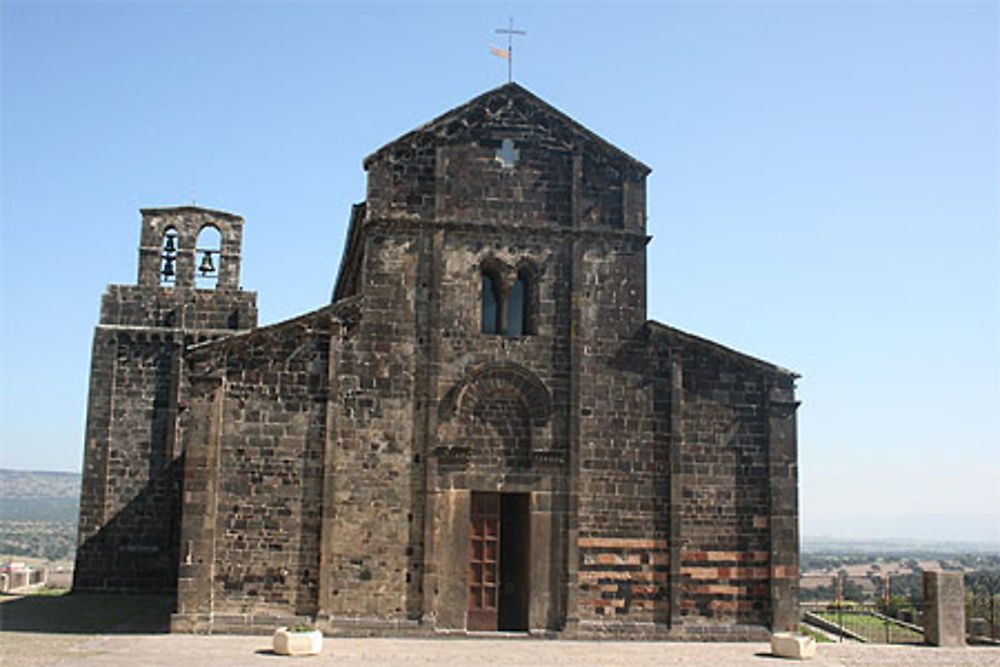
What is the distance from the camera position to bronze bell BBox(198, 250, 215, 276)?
97.5 ft

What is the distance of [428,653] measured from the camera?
1777 cm

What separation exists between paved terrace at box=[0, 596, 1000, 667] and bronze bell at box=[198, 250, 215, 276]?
11.1 metres

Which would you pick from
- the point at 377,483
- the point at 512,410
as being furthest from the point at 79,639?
the point at 512,410

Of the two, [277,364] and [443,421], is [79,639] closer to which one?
[277,364]

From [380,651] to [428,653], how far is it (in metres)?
0.84

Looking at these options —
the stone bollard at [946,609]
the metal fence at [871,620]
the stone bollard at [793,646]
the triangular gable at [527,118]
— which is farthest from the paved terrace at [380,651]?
the triangular gable at [527,118]

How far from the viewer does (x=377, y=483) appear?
2011 centimetres

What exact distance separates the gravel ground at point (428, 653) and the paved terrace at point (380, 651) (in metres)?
0.02

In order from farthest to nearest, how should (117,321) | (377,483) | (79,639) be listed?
(117,321), (377,483), (79,639)

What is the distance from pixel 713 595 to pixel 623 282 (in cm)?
644

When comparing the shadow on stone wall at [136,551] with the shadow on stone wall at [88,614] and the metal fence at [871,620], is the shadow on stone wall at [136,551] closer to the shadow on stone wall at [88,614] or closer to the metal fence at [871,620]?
the shadow on stone wall at [88,614]

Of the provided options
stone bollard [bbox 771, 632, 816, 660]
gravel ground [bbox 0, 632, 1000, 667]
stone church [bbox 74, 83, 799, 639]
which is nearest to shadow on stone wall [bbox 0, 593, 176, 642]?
gravel ground [bbox 0, 632, 1000, 667]

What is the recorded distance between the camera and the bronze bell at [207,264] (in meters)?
29.7

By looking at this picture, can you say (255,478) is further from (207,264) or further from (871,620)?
(871,620)
